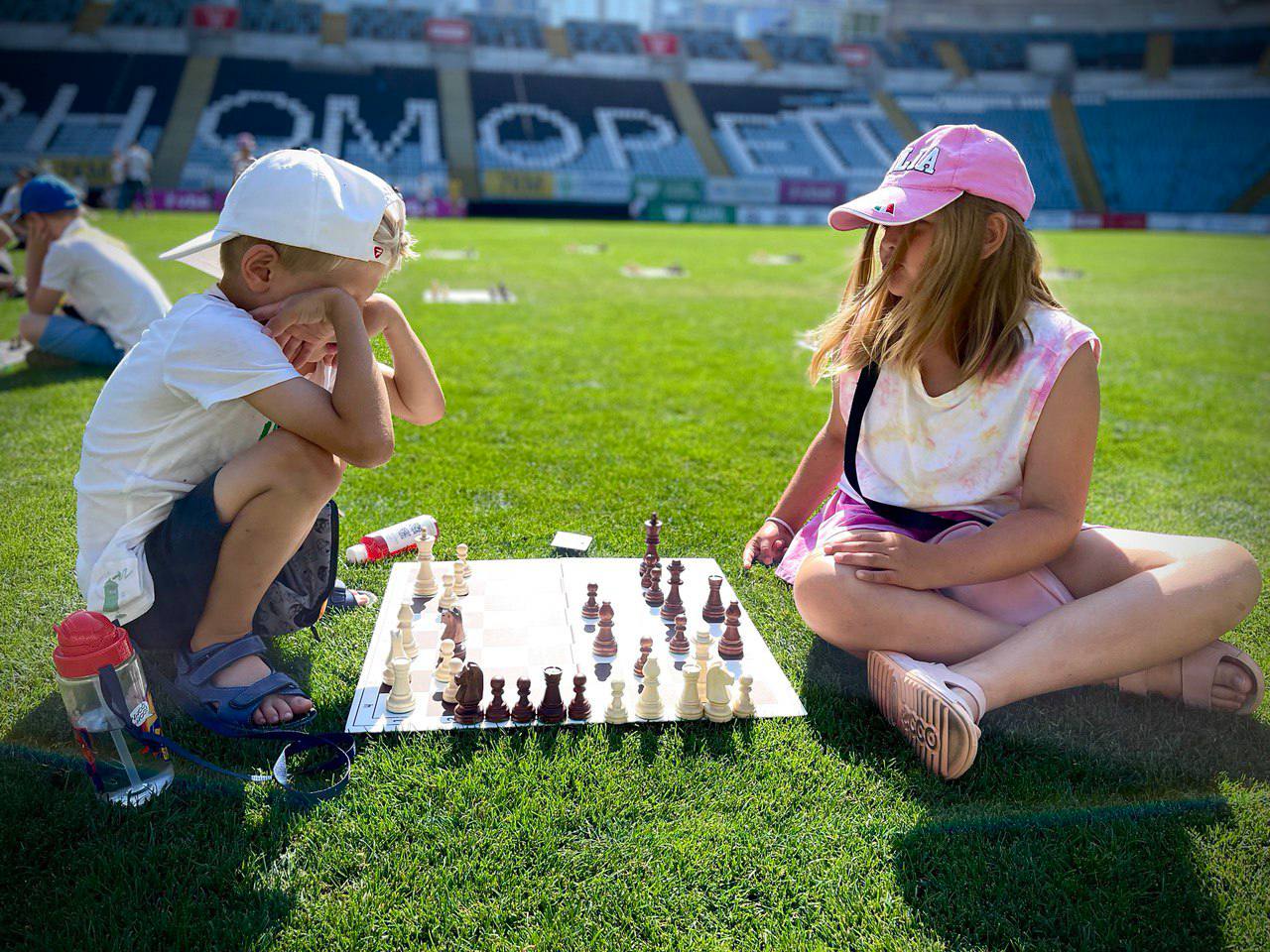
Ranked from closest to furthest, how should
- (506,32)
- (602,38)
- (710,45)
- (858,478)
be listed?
(858,478), (506,32), (602,38), (710,45)

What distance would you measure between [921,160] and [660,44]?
38.6 meters

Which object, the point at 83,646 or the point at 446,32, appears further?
the point at 446,32

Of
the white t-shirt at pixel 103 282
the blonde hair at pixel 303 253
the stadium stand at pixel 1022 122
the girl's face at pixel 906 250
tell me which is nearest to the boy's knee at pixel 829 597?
the girl's face at pixel 906 250

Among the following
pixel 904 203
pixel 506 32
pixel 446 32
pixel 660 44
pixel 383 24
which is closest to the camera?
pixel 904 203

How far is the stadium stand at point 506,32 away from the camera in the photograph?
35.0m

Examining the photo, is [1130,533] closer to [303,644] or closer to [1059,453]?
[1059,453]

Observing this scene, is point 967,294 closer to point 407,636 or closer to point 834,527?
point 834,527

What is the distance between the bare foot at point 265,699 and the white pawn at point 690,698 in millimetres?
962

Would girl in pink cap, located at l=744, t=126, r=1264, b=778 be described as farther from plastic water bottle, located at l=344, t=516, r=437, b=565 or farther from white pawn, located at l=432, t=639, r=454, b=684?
plastic water bottle, located at l=344, t=516, r=437, b=565

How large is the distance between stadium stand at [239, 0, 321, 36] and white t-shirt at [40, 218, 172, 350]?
107 ft

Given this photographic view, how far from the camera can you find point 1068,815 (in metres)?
1.88

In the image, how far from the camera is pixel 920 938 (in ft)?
5.19

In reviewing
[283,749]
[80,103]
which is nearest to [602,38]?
[80,103]

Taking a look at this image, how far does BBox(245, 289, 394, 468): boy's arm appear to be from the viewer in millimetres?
2004
